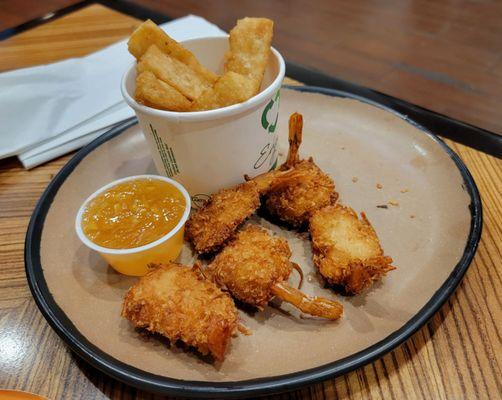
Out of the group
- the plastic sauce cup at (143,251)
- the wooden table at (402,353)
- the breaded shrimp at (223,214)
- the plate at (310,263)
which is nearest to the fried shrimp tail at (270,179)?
the breaded shrimp at (223,214)

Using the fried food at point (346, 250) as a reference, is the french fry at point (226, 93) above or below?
above

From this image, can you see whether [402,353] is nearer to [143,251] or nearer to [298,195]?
[298,195]

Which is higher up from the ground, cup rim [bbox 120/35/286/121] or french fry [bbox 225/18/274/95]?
french fry [bbox 225/18/274/95]

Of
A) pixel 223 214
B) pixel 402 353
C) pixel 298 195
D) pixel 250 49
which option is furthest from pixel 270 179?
pixel 402 353

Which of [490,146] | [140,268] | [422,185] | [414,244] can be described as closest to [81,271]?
[140,268]

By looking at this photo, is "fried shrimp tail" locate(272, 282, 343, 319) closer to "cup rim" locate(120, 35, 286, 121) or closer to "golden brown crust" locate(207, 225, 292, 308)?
"golden brown crust" locate(207, 225, 292, 308)

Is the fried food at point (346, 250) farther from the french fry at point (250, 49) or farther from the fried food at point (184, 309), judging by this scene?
the french fry at point (250, 49)

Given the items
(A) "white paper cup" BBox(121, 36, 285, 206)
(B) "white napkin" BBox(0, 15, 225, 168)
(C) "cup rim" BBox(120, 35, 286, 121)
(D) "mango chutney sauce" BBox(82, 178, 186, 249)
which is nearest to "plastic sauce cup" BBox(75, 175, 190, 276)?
(D) "mango chutney sauce" BBox(82, 178, 186, 249)
